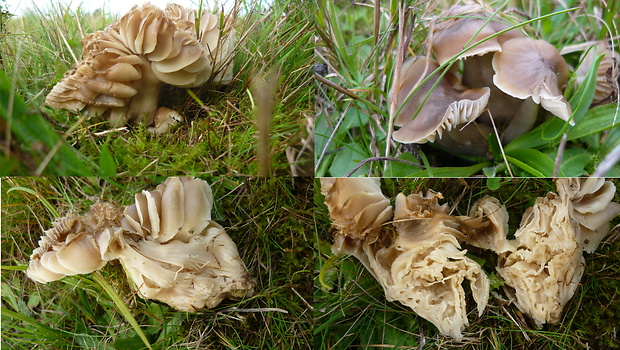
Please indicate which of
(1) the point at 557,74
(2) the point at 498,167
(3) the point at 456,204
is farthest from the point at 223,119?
(1) the point at 557,74

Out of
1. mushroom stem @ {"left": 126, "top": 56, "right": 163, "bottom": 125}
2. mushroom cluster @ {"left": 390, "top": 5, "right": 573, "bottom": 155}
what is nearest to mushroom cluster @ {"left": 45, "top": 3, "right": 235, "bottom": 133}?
mushroom stem @ {"left": 126, "top": 56, "right": 163, "bottom": 125}

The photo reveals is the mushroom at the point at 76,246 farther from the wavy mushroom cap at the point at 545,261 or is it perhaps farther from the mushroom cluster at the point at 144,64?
the wavy mushroom cap at the point at 545,261

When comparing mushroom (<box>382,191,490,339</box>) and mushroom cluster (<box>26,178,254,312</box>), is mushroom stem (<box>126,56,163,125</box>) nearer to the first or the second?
mushroom cluster (<box>26,178,254,312</box>)

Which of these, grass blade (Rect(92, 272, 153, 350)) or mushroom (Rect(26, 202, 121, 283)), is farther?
grass blade (Rect(92, 272, 153, 350))

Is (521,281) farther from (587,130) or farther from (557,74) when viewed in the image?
(557,74)

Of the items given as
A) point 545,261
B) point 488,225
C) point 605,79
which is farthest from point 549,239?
point 605,79

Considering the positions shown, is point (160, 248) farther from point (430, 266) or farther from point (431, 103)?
point (431, 103)
